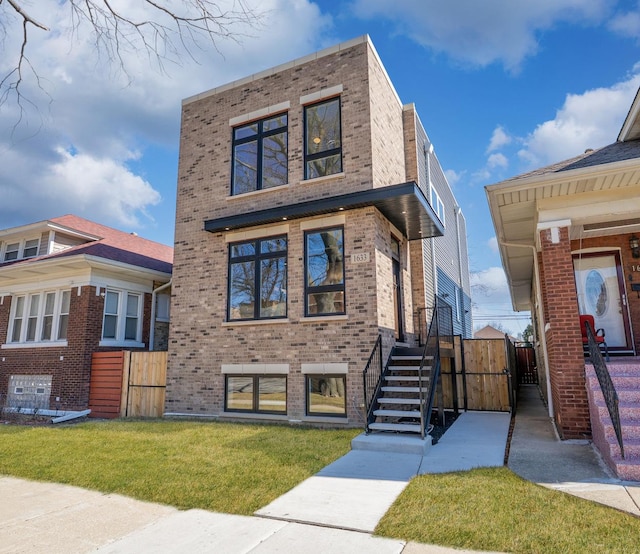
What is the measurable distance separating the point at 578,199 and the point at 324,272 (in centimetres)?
496

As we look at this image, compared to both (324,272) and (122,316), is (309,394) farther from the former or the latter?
(122,316)

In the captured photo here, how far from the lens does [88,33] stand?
475 cm

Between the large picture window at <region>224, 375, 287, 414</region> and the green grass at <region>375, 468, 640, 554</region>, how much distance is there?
5096 mm

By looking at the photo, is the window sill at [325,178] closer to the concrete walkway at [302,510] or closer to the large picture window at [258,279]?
the large picture window at [258,279]

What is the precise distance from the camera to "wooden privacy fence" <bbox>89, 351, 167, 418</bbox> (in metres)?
11.3

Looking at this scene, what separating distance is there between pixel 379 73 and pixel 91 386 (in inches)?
454

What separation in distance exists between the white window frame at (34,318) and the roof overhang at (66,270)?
52 centimetres

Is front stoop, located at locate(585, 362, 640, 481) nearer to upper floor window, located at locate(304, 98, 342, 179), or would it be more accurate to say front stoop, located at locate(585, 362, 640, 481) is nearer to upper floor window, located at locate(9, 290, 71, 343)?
upper floor window, located at locate(304, 98, 342, 179)

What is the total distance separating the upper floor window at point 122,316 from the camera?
1334 cm

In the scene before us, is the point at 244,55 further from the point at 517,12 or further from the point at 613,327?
the point at 613,327

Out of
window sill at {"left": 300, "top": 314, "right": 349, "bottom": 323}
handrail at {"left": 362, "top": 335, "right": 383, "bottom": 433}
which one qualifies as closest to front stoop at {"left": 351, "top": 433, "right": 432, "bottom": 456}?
handrail at {"left": 362, "top": 335, "right": 383, "bottom": 433}

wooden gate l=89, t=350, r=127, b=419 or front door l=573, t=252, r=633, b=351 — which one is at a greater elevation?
front door l=573, t=252, r=633, b=351

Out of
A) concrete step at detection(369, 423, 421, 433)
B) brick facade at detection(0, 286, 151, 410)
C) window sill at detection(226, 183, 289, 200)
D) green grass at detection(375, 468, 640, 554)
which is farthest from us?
brick facade at detection(0, 286, 151, 410)

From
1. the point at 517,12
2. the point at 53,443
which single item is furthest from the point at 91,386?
the point at 517,12
